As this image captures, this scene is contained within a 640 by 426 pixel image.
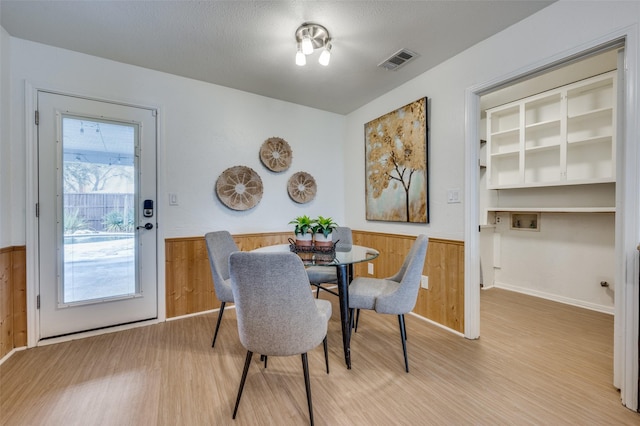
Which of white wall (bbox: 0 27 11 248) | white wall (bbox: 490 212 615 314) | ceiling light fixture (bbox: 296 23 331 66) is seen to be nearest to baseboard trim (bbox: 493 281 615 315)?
white wall (bbox: 490 212 615 314)

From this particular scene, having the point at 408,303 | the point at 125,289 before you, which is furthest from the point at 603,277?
the point at 125,289

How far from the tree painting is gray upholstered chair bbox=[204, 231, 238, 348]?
175 cm

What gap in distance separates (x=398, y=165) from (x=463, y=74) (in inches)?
38.7

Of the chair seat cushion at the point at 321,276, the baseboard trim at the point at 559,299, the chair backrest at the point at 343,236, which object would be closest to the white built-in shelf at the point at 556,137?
the baseboard trim at the point at 559,299

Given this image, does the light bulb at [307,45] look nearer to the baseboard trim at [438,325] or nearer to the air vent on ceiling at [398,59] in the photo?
the air vent on ceiling at [398,59]

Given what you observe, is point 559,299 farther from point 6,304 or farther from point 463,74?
point 6,304

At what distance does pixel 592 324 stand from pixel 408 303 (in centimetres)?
207

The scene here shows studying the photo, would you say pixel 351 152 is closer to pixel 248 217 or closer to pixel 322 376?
pixel 248 217

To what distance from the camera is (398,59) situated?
2312 mm

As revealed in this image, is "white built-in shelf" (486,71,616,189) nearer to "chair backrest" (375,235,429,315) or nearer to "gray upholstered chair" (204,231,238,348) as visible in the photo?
"chair backrest" (375,235,429,315)

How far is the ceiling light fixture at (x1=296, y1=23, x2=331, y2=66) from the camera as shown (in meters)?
1.85

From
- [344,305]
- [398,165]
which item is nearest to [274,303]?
[344,305]

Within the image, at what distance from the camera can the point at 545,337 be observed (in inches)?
85.4

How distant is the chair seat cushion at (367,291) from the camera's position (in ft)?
5.95
